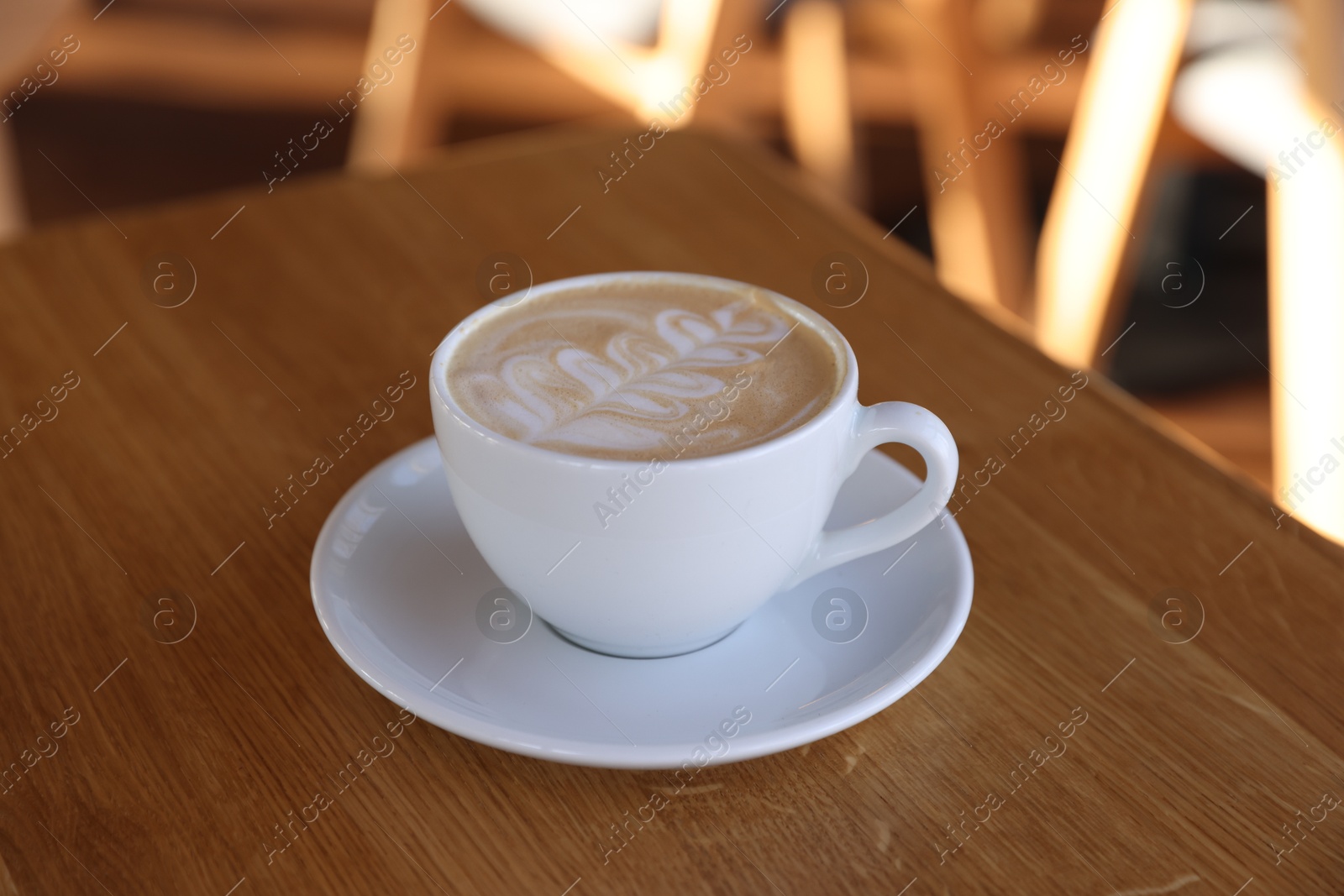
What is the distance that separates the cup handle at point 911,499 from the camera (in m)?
0.60

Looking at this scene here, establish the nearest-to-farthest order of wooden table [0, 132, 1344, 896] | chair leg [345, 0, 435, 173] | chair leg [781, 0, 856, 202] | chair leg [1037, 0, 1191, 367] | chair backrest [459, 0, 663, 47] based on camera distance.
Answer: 1. wooden table [0, 132, 1344, 896]
2. chair leg [1037, 0, 1191, 367]
3. chair backrest [459, 0, 663, 47]
4. chair leg [345, 0, 435, 173]
5. chair leg [781, 0, 856, 202]

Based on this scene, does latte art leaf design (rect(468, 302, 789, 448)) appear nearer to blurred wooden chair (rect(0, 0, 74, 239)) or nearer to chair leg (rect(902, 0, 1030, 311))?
blurred wooden chair (rect(0, 0, 74, 239))

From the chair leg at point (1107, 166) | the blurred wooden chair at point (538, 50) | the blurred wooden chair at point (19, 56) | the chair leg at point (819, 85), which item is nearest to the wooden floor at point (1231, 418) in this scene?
the chair leg at point (1107, 166)

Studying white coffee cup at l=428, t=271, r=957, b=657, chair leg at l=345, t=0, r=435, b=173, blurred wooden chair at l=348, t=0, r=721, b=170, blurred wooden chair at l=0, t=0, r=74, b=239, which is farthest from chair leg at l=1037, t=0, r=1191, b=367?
blurred wooden chair at l=0, t=0, r=74, b=239

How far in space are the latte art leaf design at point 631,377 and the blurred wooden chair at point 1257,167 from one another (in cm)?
102

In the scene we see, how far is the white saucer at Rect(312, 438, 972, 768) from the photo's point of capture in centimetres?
53

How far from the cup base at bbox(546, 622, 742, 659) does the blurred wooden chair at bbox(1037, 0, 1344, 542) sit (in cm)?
105

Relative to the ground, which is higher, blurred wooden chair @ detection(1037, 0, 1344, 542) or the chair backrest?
the chair backrest

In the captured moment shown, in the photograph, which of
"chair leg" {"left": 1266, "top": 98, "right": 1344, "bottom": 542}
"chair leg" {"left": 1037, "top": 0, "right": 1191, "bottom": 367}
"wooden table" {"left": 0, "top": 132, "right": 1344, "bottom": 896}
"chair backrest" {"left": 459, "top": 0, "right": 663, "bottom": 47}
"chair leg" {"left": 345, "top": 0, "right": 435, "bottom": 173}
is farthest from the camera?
"chair leg" {"left": 345, "top": 0, "right": 435, "bottom": 173}

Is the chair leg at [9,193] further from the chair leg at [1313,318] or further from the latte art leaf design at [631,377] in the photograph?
the chair leg at [1313,318]

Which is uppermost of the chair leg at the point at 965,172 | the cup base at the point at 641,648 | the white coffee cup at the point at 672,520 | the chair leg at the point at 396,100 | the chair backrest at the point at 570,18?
the white coffee cup at the point at 672,520

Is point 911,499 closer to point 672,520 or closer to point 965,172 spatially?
point 672,520

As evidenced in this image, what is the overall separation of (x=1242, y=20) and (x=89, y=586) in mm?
1859

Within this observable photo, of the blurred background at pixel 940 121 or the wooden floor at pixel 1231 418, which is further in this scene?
the wooden floor at pixel 1231 418
